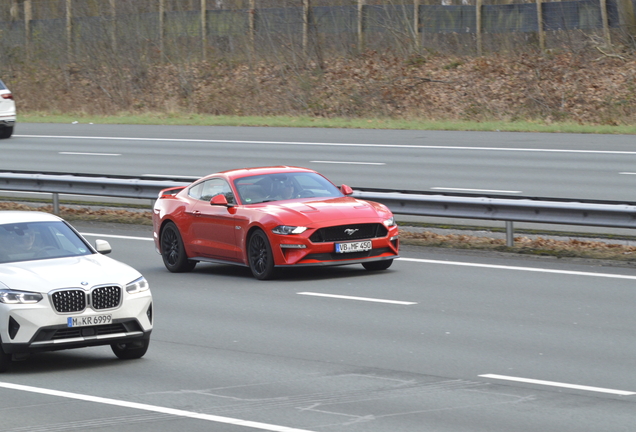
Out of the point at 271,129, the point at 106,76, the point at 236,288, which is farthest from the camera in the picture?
the point at 106,76

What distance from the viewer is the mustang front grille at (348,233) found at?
563 inches

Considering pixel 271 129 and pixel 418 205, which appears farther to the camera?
pixel 271 129

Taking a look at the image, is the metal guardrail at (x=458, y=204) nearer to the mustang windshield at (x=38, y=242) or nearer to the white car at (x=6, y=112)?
the mustang windshield at (x=38, y=242)

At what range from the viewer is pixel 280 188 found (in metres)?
15.4

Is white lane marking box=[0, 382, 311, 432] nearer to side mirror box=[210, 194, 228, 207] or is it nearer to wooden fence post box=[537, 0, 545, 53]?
side mirror box=[210, 194, 228, 207]

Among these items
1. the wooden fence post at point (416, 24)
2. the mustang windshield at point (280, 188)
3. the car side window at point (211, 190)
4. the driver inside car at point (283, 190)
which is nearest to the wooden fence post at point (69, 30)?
the wooden fence post at point (416, 24)

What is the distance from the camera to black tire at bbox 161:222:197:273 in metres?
15.9

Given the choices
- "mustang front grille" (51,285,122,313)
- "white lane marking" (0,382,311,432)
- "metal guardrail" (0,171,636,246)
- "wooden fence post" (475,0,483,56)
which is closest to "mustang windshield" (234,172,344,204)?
"metal guardrail" (0,171,636,246)

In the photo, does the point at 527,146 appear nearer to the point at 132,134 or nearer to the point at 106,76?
the point at 132,134

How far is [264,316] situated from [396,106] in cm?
2844

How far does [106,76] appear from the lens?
5122cm

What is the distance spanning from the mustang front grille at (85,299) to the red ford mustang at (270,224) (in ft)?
15.7

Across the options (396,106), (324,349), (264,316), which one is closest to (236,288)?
(264,316)

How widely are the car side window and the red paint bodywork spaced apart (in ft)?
0.24
